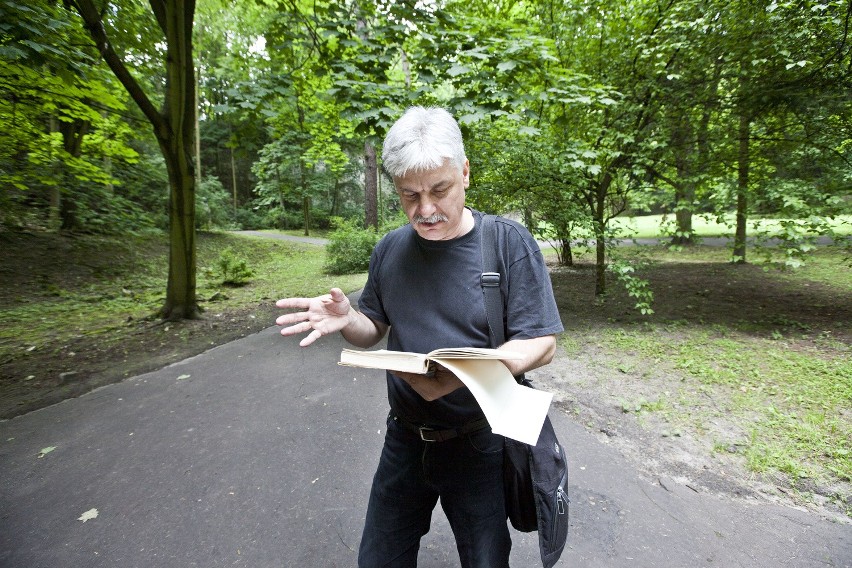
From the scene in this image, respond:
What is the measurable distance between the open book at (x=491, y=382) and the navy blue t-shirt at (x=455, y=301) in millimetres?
204

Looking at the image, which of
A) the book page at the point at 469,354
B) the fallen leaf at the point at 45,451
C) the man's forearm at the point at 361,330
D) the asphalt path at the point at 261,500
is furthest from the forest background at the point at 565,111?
the man's forearm at the point at 361,330

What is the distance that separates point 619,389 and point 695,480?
1551 mm

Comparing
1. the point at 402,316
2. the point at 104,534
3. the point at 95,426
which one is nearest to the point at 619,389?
the point at 402,316

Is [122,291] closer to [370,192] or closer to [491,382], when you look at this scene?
[370,192]

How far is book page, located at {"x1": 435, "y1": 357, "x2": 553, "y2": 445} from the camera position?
106 cm

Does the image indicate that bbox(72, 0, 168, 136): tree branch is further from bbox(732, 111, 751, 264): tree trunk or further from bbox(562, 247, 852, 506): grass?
bbox(732, 111, 751, 264): tree trunk

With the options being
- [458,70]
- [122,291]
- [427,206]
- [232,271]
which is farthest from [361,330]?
[122,291]

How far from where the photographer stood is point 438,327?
138 centimetres

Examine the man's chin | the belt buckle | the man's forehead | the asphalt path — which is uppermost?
the man's forehead

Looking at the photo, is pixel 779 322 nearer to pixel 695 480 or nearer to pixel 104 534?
pixel 695 480

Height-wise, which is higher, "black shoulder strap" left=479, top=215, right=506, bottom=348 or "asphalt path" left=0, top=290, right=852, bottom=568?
"black shoulder strap" left=479, top=215, right=506, bottom=348

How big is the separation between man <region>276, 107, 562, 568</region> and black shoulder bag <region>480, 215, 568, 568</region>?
1.3 inches

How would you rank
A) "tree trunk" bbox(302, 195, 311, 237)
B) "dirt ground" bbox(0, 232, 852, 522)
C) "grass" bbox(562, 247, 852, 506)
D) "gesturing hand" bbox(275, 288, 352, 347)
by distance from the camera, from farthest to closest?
"tree trunk" bbox(302, 195, 311, 237)
"grass" bbox(562, 247, 852, 506)
"dirt ground" bbox(0, 232, 852, 522)
"gesturing hand" bbox(275, 288, 352, 347)

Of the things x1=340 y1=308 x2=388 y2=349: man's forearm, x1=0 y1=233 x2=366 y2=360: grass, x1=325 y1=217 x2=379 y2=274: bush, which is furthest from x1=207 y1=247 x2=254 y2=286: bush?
x1=340 y1=308 x2=388 y2=349: man's forearm
